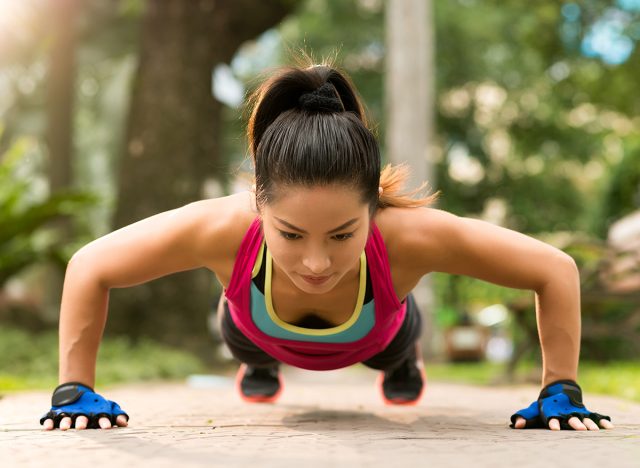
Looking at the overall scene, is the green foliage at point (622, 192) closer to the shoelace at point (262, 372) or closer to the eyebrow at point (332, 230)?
the shoelace at point (262, 372)

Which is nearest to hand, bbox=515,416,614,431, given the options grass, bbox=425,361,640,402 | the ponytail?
the ponytail

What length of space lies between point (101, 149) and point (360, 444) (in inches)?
1017

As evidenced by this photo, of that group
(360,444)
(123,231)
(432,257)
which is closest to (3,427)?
(123,231)

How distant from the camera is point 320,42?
648 inches

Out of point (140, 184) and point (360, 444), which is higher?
point (140, 184)

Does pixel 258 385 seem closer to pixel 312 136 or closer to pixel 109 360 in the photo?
pixel 312 136

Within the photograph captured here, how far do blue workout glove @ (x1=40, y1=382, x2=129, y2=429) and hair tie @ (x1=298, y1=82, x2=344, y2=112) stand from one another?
124 centimetres

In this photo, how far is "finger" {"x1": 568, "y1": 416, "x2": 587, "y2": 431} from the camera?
8.67 ft

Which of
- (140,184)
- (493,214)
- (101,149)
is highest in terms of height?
(101,149)

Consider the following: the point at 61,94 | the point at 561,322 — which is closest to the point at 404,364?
the point at 561,322

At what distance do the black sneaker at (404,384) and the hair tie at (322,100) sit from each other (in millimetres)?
1739

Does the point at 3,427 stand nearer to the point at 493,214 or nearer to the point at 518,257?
the point at 518,257

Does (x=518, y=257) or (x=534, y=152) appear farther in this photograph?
(x=534, y=152)

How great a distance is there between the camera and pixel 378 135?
2.92 m
